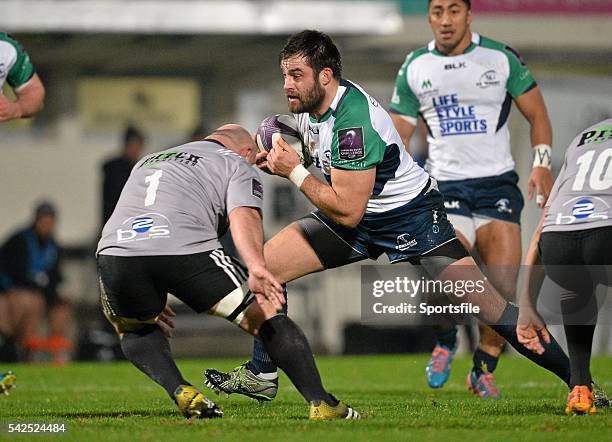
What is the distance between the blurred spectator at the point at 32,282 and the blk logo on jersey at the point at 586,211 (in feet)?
32.6

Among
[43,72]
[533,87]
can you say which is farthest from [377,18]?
[533,87]

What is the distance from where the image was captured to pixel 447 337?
10156 mm

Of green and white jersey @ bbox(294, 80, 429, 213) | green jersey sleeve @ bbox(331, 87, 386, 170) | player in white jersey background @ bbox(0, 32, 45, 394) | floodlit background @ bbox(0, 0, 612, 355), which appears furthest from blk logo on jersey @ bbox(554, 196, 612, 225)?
floodlit background @ bbox(0, 0, 612, 355)

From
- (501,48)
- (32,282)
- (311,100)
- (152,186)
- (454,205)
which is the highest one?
(501,48)

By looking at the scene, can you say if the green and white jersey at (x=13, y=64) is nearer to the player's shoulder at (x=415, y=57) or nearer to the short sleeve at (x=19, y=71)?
the short sleeve at (x=19, y=71)

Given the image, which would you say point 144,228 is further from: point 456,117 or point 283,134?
point 456,117

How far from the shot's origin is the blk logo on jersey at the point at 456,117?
987cm

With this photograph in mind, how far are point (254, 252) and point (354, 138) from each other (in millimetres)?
1302

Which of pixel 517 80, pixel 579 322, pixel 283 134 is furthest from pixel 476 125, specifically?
pixel 579 322

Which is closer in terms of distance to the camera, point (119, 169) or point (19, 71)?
point (19, 71)

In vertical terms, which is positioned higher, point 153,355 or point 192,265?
point 192,265

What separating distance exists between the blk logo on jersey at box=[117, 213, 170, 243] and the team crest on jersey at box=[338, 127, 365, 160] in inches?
51.9

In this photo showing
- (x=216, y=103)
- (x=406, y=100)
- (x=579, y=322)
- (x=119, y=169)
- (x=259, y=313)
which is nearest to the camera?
(x=259, y=313)

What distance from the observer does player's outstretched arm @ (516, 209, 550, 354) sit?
785 centimetres
